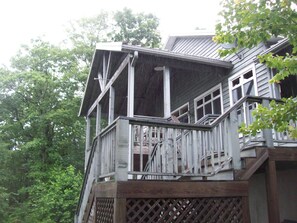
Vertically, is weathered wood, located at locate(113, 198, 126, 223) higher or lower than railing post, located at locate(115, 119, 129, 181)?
lower

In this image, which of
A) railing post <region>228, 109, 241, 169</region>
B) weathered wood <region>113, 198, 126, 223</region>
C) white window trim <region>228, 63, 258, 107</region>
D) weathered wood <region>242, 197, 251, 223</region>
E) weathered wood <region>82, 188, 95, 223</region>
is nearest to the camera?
weathered wood <region>113, 198, 126, 223</region>

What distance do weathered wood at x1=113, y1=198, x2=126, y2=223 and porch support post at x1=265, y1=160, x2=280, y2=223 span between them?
2.62 meters

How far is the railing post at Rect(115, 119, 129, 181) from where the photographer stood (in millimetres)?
4246

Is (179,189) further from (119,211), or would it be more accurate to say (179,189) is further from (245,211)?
(245,211)

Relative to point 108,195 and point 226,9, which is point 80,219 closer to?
point 108,195

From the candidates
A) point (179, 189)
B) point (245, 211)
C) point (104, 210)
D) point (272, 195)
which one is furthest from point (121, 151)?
point (272, 195)

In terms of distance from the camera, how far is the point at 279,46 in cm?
769

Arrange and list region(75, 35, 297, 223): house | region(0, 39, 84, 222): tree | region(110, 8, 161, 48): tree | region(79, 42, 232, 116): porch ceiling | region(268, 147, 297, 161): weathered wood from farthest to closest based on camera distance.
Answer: region(110, 8, 161, 48): tree < region(0, 39, 84, 222): tree < region(79, 42, 232, 116): porch ceiling < region(268, 147, 297, 161): weathered wood < region(75, 35, 297, 223): house

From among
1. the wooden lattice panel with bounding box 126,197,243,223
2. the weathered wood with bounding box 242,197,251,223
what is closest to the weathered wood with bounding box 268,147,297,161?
the weathered wood with bounding box 242,197,251,223

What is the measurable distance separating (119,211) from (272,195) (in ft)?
9.15

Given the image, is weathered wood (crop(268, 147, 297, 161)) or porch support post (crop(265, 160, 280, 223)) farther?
weathered wood (crop(268, 147, 297, 161))

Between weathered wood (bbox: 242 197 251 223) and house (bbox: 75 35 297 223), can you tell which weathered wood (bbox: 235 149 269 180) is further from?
weathered wood (bbox: 242 197 251 223)

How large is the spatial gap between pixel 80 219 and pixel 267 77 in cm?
631

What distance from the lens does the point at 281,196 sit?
7.42 meters
